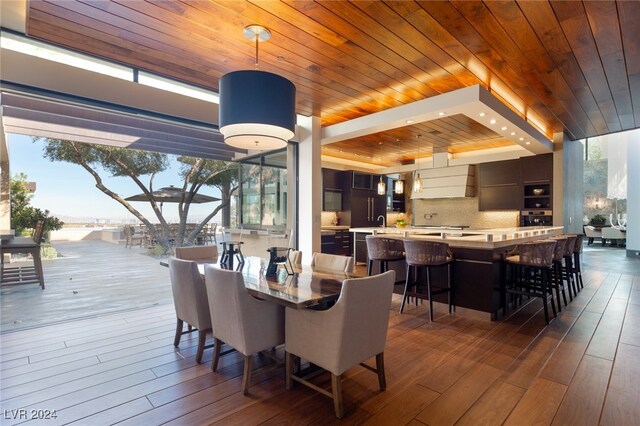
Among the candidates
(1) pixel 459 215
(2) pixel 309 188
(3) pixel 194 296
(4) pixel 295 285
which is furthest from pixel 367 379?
(1) pixel 459 215

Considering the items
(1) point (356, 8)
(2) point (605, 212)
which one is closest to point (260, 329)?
(1) point (356, 8)

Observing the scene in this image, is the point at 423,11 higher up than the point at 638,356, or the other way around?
the point at 423,11

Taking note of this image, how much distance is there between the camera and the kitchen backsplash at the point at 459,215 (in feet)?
25.0

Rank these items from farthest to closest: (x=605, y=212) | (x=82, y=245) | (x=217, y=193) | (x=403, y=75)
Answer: (x=605, y=212), (x=217, y=193), (x=82, y=245), (x=403, y=75)

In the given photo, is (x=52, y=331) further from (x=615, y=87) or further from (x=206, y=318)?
(x=615, y=87)

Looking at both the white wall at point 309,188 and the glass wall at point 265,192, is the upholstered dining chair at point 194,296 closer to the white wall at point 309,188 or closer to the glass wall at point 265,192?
the white wall at point 309,188

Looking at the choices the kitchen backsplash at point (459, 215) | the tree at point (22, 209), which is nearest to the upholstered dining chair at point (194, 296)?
the tree at point (22, 209)

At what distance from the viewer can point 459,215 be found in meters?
8.30

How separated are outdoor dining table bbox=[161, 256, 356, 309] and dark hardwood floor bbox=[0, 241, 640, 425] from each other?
705mm

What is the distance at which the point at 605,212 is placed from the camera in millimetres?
12594

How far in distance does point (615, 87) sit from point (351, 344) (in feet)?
16.2

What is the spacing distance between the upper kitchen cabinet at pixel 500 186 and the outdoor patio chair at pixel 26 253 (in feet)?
27.7

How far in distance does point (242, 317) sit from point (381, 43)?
271cm
